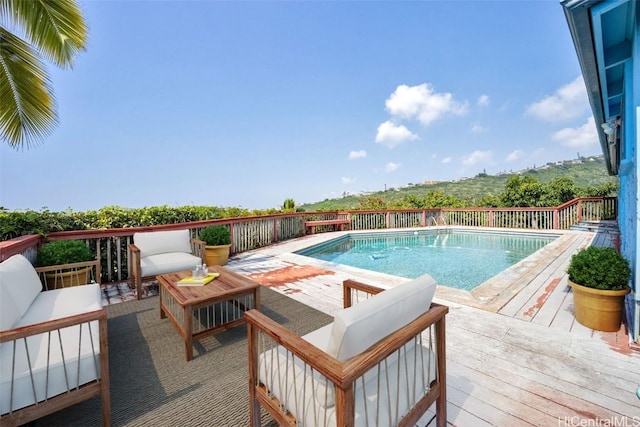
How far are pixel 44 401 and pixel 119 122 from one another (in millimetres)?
11592

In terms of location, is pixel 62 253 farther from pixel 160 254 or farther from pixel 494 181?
pixel 494 181

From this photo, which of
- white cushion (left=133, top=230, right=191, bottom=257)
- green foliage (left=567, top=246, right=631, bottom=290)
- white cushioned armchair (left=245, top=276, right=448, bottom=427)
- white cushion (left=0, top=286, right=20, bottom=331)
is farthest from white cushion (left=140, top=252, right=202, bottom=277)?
green foliage (left=567, top=246, right=631, bottom=290)

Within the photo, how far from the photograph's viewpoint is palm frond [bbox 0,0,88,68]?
10.3ft

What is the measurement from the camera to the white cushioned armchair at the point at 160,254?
3602 millimetres

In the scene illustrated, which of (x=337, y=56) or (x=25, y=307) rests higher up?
(x=337, y=56)

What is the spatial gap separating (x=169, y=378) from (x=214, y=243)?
11.1 feet

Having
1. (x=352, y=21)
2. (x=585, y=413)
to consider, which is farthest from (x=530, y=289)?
(x=352, y=21)

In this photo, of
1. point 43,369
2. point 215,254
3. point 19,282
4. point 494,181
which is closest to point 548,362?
point 43,369

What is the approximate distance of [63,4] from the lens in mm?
3371

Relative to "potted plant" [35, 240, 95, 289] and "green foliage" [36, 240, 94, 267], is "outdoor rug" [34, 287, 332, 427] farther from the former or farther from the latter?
"green foliage" [36, 240, 94, 267]

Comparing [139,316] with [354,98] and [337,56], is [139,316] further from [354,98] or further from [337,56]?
[354,98]

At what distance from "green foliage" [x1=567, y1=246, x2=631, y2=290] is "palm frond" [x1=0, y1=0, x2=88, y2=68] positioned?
6.63 metres

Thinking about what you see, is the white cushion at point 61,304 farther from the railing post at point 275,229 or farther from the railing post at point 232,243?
the railing post at point 275,229

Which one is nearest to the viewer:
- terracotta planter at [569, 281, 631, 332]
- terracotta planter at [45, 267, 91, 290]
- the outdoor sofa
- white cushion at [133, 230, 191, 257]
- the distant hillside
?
the outdoor sofa
